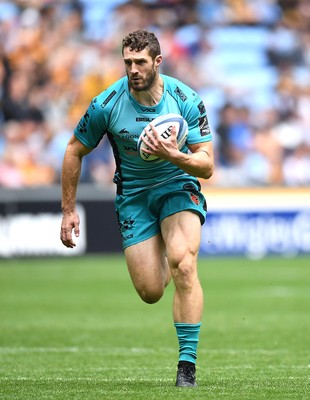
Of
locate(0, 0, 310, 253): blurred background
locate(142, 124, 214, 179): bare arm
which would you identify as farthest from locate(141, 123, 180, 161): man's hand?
locate(0, 0, 310, 253): blurred background

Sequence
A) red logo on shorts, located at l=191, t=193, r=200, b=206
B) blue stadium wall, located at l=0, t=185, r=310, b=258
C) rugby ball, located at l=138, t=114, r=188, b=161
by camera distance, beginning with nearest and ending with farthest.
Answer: rugby ball, located at l=138, t=114, r=188, b=161 → red logo on shorts, located at l=191, t=193, r=200, b=206 → blue stadium wall, located at l=0, t=185, r=310, b=258

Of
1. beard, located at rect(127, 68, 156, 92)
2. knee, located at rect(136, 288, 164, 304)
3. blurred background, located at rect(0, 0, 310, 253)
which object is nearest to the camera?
beard, located at rect(127, 68, 156, 92)

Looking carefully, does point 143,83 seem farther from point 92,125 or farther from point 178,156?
point 178,156

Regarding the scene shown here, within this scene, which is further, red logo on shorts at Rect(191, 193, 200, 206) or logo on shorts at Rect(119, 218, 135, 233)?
logo on shorts at Rect(119, 218, 135, 233)

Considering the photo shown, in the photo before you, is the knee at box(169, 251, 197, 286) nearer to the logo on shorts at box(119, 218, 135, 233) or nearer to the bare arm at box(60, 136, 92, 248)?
the logo on shorts at box(119, 218, 135, 233)

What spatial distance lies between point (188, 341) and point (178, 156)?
1212 millimetres

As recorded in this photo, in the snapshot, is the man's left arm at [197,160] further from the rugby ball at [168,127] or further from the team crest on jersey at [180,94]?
the team crest on jersey at [180,94]

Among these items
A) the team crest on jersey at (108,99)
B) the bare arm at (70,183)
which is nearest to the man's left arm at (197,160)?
the team crest on jersey at (108,99)

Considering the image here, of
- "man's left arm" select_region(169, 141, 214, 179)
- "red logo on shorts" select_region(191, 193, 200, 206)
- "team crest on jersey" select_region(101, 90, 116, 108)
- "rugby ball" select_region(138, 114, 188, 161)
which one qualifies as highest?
"team crest on jersey" select_region(101, 90, 116, 108)

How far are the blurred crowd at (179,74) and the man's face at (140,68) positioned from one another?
1492 centimetres

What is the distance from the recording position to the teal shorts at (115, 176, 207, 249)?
7.27 metres

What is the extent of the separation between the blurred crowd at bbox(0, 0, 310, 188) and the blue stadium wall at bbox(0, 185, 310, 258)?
65.1 inches

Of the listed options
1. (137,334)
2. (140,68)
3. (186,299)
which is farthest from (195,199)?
(137,334)

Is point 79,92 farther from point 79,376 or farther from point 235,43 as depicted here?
point 79,376
